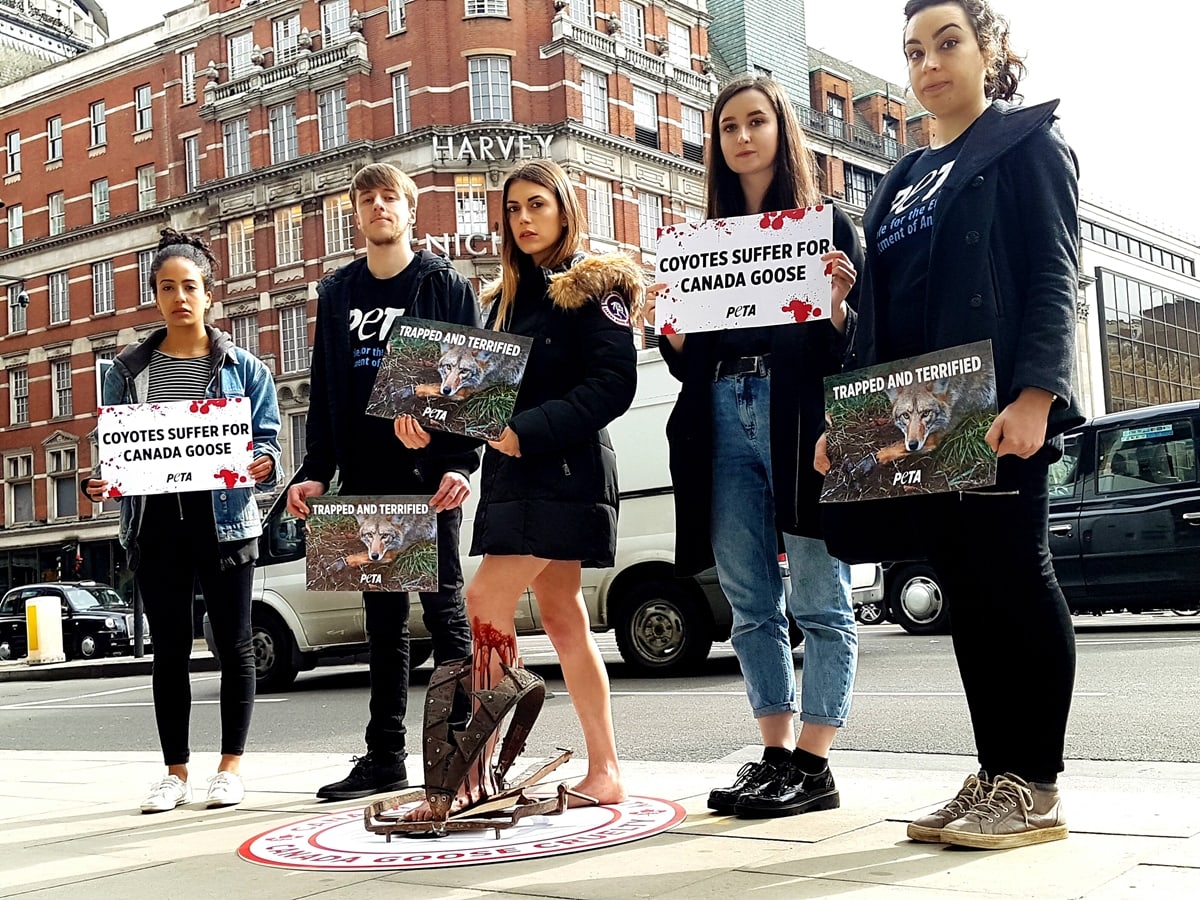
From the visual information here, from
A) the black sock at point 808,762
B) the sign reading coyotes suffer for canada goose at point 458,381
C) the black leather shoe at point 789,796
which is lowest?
the black leather shoe at point 789,796

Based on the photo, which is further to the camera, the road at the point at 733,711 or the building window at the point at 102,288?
the building window at the point at 102,288

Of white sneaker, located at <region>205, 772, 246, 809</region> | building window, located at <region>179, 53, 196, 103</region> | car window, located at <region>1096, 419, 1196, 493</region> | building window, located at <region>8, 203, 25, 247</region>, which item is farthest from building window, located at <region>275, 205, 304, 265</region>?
white sneaker, located at <region>205, 772, 246, 809</region>

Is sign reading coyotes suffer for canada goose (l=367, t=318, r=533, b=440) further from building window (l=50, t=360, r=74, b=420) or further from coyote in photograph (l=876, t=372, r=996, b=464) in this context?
building window (l=50, t=360, r=74, b=420)

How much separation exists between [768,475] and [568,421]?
628 millimetres

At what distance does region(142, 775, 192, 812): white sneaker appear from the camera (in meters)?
4.63

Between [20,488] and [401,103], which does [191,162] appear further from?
[20,488]

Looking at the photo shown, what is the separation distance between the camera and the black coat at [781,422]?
12.3 feet

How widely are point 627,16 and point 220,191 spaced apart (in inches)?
568

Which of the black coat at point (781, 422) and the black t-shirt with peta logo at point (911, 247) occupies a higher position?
the black t-shirt with peta logo at point (911, 247)

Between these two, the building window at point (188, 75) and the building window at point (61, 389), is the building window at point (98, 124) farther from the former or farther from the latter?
the building window at point (61, 389)

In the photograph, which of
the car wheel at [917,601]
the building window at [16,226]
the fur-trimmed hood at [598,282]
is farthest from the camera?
the building window at [16,226]

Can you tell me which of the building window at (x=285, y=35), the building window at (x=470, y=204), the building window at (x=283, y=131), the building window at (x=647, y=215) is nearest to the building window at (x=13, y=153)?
the building window at (x=285, y=35)

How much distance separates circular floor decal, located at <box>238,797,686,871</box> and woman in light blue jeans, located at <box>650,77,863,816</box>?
30 cm

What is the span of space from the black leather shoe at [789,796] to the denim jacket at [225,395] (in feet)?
7.19
